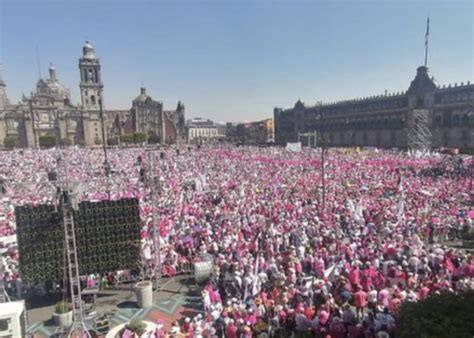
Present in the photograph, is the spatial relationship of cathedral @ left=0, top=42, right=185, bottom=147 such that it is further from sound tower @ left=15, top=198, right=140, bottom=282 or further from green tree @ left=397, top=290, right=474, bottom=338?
green tree @ left=397, top=290, right=474, bottom=338

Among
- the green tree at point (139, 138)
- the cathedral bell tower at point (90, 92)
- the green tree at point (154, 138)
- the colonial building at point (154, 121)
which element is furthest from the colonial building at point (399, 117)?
the cathedral bell tower at point (90, 92)

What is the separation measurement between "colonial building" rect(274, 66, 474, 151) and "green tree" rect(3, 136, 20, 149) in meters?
90.7

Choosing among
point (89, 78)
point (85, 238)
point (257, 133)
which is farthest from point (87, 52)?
point (85, 238)

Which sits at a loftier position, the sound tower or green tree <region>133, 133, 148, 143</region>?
green tree <region>133, 133, 148, 143</region>

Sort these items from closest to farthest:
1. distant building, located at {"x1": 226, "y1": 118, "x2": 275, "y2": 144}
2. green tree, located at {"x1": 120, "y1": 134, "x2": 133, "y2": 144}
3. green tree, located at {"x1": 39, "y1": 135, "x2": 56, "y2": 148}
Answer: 1. green tree, located at {"x1": 39, "y1": 135, "x2": 56, "y2": 148}
2. green tree, located at {"x1": 120, "y1": 134, "x2": 133, "y2": 144}
3. distant building, located at {"x1": 226, "y1": 118, "x2": 275, "y2": 144}

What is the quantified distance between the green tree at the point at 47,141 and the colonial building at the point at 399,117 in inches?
2984

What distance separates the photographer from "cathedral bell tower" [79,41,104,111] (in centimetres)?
11769

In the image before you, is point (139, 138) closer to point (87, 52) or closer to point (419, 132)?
point (87, 52)

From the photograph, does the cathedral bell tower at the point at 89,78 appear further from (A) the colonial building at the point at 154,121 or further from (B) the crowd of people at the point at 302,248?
(B) the crowd of people at the point at 302,248

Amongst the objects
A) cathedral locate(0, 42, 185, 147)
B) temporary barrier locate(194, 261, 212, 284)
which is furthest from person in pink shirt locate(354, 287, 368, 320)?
cathedral locate(0, 42, 185, 147)

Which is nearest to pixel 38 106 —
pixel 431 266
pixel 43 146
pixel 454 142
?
pixel 43 146

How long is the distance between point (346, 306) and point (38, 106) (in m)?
136

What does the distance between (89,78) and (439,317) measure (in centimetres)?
12972

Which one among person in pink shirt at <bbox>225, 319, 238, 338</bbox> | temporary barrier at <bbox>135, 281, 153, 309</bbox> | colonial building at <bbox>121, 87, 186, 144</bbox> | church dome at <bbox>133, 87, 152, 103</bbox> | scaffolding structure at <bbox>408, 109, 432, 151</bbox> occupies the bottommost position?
temporary barrier at <bbox>135, 281, 153, 309</bbox>
